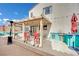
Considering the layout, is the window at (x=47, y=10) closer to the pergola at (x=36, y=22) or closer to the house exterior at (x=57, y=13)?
the house exterior at (x=57, y=13)

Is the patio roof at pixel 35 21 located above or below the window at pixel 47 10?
below

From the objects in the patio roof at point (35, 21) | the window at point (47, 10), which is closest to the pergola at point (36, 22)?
the patio roof at point (35, 21)

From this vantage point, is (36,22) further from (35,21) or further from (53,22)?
(53,22)

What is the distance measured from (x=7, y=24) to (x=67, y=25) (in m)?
0.94

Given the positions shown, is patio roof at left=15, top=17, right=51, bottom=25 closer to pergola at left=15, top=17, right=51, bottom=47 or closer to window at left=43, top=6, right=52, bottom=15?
pergola at left=15, top=17, right=51, bottom=47

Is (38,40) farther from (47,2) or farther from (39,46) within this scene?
(47,2)

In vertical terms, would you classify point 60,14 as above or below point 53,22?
above

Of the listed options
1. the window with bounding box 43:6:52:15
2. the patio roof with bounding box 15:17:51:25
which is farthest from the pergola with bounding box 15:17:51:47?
the window with bounding box 43:6:52:15

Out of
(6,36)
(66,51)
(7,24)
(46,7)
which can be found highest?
(46,7)

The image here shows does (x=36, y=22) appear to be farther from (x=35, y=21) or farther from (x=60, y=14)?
(x=60, y=14)

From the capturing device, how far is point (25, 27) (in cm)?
293

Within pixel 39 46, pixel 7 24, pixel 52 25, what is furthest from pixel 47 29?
pixel 7 24

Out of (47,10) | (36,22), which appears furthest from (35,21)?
(47,10)

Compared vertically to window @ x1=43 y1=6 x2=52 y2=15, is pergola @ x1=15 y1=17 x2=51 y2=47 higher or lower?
lower
